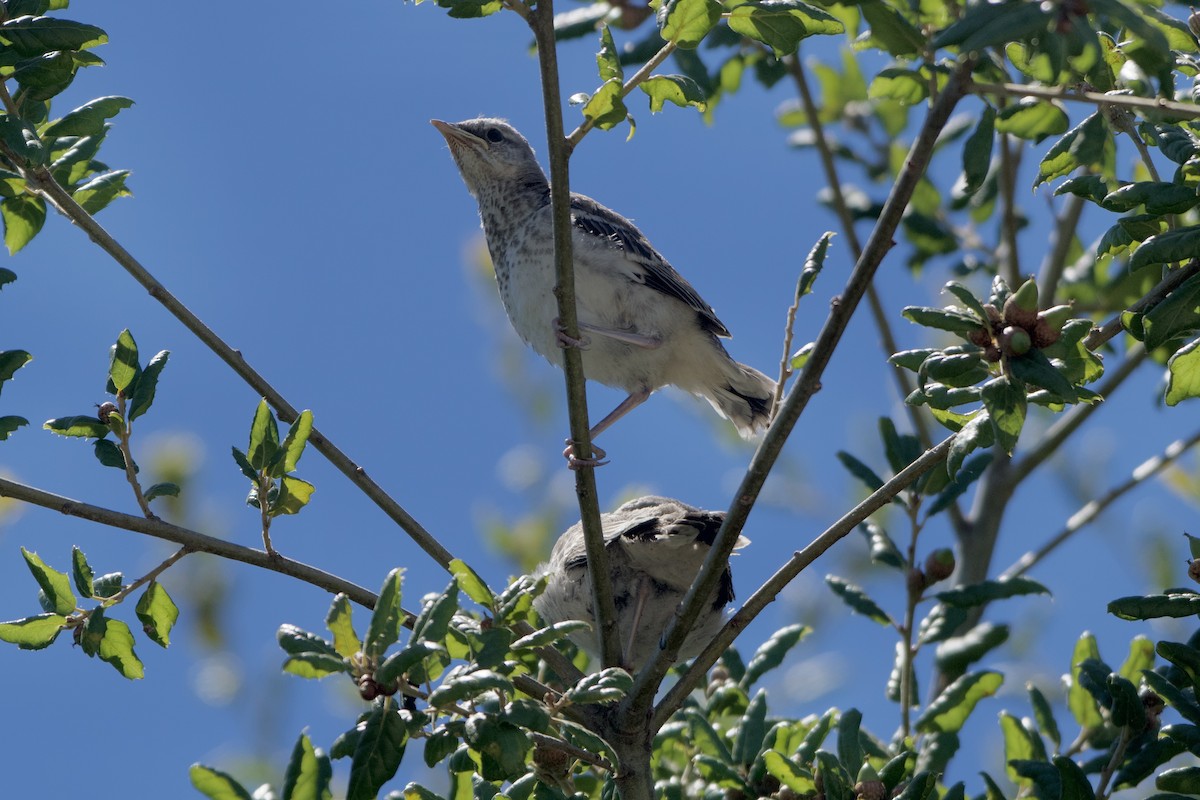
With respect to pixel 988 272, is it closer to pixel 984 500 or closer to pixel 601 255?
pixel 984 500

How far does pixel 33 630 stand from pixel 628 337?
3074mm

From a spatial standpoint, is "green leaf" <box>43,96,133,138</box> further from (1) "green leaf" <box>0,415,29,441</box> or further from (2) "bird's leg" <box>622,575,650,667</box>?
(2) "bird's leg" <box>622,575,650,667</box>

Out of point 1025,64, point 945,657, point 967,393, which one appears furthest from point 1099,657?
point 1025,64

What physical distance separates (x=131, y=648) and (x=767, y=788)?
182 cm

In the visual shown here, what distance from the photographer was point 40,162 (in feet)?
10.8

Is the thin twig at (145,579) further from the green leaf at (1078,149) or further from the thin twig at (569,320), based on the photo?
the green leaf at (1078,149)

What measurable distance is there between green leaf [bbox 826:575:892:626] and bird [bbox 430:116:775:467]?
5.05 ft

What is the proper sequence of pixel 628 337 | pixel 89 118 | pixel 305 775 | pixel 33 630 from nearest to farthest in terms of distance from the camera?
1. pixel 305 775
2. pixel 33 630
3. pixel 89 118
4. pixel 628 337

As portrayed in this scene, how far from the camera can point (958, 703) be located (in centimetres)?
406

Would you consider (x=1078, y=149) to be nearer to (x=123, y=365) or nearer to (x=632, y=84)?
(x=632, y=84)

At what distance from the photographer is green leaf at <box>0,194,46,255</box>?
373 cm

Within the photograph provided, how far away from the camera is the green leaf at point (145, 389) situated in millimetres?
3295

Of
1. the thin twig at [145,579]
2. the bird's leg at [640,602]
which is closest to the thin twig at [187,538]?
the thin twig at [145,579]

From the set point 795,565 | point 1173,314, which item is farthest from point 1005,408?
point 795,565
